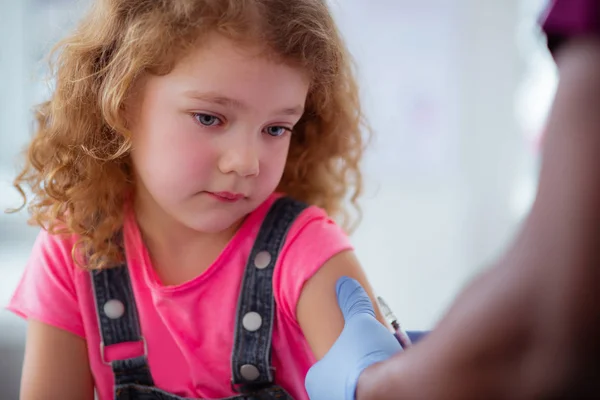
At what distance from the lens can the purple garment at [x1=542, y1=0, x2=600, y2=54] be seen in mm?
369

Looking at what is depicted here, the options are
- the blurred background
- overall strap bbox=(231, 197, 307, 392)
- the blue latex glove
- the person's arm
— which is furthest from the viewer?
the blurred background

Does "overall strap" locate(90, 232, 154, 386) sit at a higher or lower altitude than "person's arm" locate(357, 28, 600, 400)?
higher

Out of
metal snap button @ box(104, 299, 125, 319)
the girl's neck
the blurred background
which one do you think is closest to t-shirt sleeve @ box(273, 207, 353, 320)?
the girl's neck

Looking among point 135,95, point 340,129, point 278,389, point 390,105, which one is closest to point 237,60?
point 135,95

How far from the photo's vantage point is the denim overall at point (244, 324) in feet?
2.84

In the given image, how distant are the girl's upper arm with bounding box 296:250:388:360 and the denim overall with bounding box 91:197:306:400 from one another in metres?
0.06

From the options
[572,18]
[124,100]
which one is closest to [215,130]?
[124,100]

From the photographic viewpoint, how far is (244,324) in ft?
2.89

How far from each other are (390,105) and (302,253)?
1533mm

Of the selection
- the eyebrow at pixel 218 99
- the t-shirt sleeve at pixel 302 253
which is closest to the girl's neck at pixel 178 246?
the t-shirt sleeve at pixel 302 253

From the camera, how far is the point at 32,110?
103cm

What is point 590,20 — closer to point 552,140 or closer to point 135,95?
point 552,140

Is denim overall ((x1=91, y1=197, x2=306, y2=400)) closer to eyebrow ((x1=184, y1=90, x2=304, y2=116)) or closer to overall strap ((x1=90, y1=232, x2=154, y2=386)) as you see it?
overall strap ((x1=90, y1=232, x2=154, y2=386))

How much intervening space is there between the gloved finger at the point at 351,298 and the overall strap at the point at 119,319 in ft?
0.89
